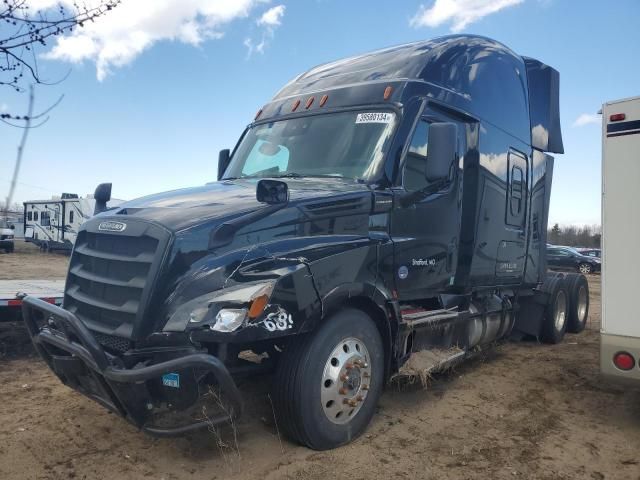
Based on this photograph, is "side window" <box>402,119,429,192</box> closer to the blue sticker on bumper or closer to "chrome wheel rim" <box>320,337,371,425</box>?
"chrome wheel rim" <box>320,337,371,425</box>

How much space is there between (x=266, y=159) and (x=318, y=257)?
6.18 ft

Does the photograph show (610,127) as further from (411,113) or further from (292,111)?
(292,111)

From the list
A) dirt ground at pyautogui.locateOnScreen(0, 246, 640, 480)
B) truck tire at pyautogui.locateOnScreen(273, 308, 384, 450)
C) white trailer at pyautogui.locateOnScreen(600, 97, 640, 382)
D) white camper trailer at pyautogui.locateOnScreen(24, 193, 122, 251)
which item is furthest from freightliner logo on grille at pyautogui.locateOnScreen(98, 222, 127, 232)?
white camper trailer at pyautogui.locateOnScreen(24, 193, 122, 251)

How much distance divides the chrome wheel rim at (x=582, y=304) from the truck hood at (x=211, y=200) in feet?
21.9

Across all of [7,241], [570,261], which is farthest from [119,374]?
[570,261]

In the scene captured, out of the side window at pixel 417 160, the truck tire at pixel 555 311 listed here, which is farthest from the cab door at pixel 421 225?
the truck tire at pixel 555 311

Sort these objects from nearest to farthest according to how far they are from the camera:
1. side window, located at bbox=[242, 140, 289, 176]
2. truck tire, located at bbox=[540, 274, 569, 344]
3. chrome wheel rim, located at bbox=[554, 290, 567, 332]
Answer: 1. side window, located at bbox=[242, 140, 289, 176]
2. truck tire, located at bbox=[540, 274, 569, 344]
3. chrome wheel rim, located at bbox=[554, 290, 567, 332]

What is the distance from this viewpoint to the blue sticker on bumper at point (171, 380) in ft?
11.0

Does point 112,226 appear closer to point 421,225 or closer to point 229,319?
point 229,319

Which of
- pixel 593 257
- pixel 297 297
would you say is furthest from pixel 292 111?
pixel 593 257

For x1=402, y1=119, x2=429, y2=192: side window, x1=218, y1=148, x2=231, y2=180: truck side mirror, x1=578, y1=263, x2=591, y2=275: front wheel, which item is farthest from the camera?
x1=578, y1=263, x2=591, y2=275: front wheel

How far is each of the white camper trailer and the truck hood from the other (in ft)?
74.4

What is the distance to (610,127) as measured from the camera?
15.3ft

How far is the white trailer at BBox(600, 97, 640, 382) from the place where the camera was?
14.5 ft
